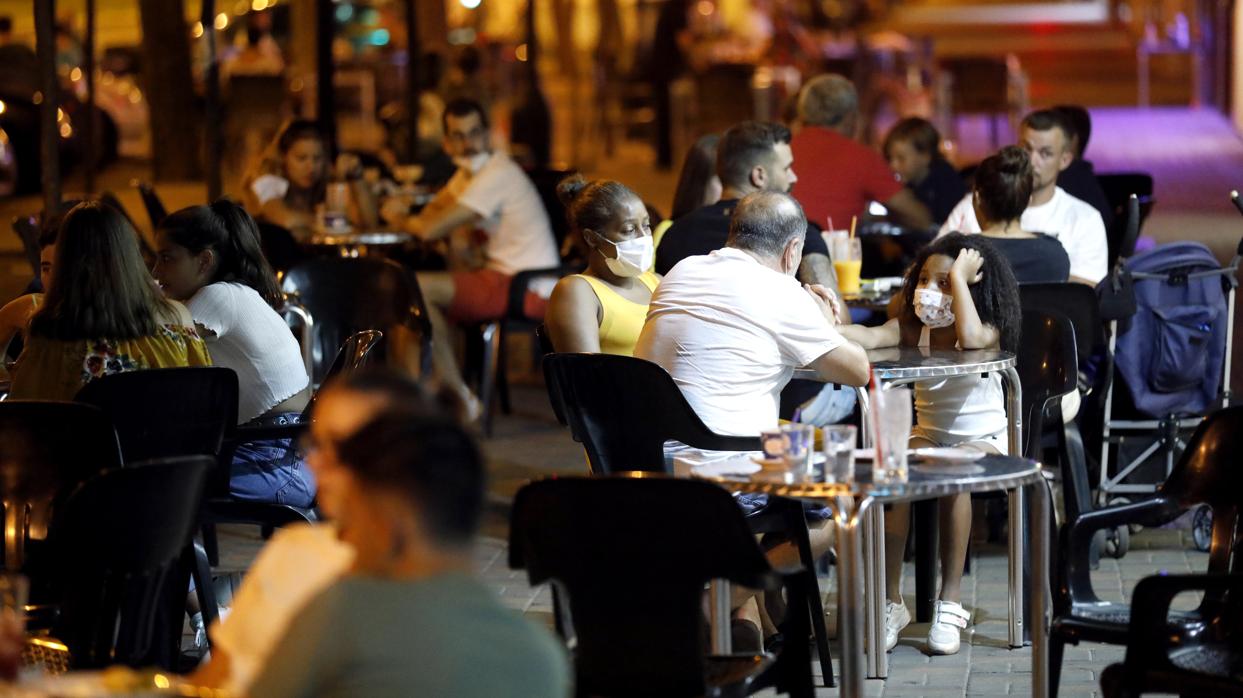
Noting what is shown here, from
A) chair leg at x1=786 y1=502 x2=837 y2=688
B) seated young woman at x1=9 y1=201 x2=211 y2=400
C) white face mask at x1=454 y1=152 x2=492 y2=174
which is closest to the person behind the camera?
seated young woman at x1=9 y1=201 x2=211 y2=400

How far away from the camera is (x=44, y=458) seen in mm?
4398

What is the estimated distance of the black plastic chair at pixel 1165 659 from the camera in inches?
151

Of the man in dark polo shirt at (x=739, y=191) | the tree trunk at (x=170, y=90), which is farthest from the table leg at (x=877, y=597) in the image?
the tree trunk at (x=170, y=90)

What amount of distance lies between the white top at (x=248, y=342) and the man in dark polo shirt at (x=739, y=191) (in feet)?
4.86

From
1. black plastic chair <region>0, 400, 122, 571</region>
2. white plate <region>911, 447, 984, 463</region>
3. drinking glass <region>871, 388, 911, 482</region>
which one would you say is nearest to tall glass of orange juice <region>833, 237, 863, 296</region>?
white plate <region>911, 447, 984, 463</region>

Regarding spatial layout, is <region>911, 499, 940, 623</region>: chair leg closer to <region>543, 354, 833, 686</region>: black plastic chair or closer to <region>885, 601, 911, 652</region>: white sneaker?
<region>885, 601, 911, 652</region>: white sneaker

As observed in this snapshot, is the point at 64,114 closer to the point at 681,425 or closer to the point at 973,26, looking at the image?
the point at 681,425

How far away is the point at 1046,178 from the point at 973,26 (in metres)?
26.3

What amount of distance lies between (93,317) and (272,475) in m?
0.71

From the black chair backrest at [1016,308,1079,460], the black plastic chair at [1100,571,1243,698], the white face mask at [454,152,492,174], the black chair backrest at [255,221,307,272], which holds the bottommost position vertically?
the black plastic chair at [1100,571,1243,698]

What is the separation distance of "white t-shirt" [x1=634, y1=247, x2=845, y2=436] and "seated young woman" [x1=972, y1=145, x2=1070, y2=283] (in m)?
1.56

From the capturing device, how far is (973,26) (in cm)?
3322

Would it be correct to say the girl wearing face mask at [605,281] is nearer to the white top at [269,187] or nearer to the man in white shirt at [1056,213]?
the man in white shirt at [1056,213]

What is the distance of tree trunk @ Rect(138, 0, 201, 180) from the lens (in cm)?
1677
